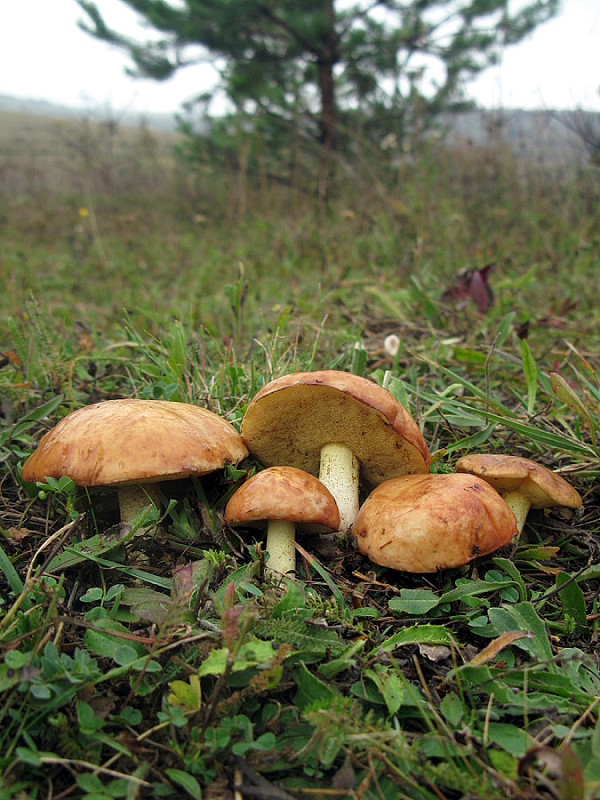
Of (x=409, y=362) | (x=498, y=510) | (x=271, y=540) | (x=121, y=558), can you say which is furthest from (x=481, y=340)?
(x=121, y=558)

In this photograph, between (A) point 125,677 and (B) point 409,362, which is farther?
(B) point 409,362

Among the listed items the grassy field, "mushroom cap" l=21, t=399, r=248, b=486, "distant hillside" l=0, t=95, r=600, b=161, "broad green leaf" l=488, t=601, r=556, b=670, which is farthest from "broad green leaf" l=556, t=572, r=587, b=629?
"distant hillside" l=0, t=95, r=600, b=161

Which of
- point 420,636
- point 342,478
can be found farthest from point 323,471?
point 420,636

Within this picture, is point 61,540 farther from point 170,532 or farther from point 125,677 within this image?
point 125,677

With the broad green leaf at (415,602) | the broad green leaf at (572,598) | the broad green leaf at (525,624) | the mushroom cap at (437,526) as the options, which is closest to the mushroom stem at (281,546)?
the mushroom cap at (437,526)

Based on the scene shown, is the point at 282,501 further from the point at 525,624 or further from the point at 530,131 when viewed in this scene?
the point at 530,131

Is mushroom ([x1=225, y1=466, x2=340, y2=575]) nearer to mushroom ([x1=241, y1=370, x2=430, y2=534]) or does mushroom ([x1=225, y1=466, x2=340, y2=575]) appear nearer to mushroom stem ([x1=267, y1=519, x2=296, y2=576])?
mushroom stem ([x1=267, y1=519, x2=296, y2=576])
